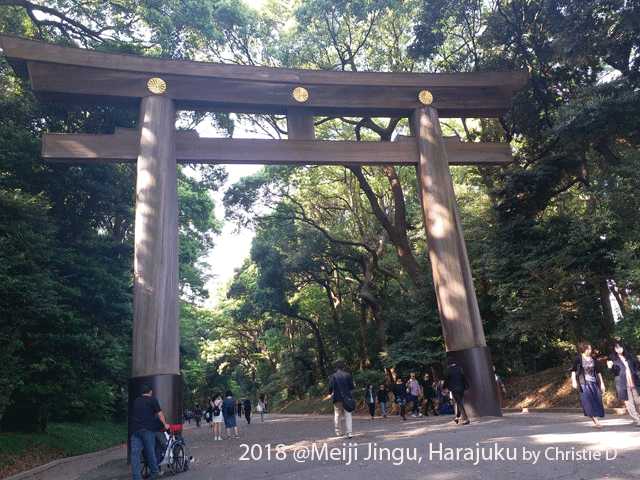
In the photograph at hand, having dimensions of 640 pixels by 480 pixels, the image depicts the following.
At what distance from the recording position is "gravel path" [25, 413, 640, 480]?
203 inches

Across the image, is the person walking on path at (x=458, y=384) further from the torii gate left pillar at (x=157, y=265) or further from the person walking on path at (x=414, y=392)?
the person walking on path at (x=414, y=392)

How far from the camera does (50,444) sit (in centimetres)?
1395

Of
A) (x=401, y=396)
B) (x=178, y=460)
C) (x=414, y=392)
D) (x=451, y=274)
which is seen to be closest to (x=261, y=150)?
(x=451, y=274)

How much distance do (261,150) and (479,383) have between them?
7.25 m

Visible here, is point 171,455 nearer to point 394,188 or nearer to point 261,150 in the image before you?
point 261,150

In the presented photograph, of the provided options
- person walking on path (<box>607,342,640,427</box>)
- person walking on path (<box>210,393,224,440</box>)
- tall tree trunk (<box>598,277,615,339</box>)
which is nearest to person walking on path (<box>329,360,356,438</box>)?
person walking on path (<box>607,342,640,427</box>)

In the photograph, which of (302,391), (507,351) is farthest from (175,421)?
(302,391)

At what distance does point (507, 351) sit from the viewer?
19.0 meters

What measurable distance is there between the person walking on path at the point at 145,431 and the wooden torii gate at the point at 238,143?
1.88m

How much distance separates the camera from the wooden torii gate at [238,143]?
9609mm

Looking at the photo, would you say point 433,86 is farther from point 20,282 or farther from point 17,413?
point 17,413

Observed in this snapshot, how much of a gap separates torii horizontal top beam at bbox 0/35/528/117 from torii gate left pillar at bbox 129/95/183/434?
2.21ft

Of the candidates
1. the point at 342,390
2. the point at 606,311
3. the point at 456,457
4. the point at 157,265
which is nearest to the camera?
the point at 456,457

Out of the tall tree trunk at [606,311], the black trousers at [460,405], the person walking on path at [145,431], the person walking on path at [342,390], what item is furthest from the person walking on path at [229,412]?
the tall tree trunk at [606,311]
